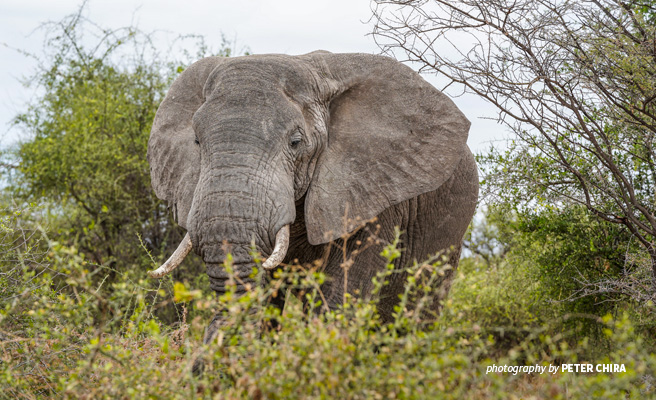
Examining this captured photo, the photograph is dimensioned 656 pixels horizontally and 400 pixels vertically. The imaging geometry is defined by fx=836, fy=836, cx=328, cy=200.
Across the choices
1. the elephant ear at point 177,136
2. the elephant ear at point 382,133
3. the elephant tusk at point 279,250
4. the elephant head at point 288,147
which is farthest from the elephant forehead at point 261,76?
the elephant tusk at point 279,250

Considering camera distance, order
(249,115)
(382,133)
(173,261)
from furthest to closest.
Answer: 1. (382,133)
2. (173,261)
3. (249,115)

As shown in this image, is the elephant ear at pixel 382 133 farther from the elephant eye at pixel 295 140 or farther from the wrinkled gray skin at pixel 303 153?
the elephant eye at pixel 295 140

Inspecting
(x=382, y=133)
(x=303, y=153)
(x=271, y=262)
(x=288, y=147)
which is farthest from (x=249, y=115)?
(x=382, y=133)

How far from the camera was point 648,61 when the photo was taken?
6406 millimetres

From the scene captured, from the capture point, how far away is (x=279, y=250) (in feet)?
15.5

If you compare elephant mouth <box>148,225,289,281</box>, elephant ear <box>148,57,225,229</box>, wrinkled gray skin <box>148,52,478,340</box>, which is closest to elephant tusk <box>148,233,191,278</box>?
elephant mouth <box>148,225,289,281</box>

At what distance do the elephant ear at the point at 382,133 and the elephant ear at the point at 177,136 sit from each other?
2.79 ft

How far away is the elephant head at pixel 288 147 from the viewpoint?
4773mm

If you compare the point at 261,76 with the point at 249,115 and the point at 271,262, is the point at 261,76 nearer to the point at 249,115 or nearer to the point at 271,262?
the point at 249,115

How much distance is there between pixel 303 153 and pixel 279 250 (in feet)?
2.51

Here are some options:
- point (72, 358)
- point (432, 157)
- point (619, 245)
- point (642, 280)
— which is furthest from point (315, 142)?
point (619, 245)

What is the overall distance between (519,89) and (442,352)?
11.9ft

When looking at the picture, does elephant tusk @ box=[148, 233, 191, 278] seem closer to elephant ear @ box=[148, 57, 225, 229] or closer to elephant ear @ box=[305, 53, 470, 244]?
elephant ear @ box=[148, 57, 225, 229]

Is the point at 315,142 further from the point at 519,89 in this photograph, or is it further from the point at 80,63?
the point at 80,63
